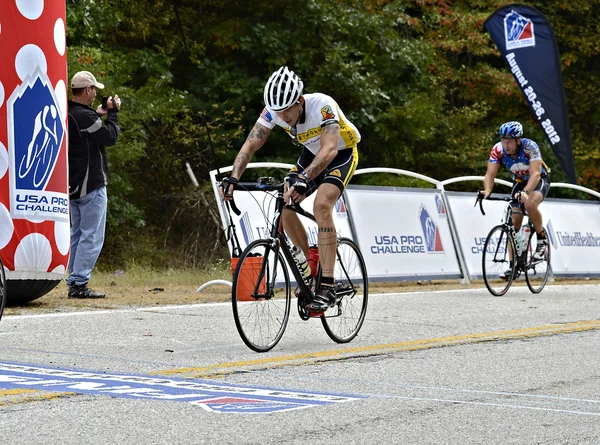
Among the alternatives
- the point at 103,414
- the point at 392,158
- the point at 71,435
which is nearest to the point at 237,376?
the point at 103,414

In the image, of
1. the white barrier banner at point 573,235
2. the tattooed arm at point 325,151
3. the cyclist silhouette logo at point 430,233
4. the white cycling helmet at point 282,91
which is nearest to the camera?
the white cycling helmet at point 282,91

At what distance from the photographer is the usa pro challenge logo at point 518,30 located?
67.0 ft

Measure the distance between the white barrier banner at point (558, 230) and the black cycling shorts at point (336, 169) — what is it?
793 centimetres

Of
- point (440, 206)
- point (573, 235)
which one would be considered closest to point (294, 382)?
point (440, 206)

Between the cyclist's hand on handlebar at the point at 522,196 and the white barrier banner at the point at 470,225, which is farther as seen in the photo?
the white barrier banner at the point at 470,225

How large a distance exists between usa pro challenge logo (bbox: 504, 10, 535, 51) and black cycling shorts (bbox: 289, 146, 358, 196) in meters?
12.4

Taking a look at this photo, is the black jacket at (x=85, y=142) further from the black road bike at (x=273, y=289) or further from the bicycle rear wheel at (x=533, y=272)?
the bicycle rear wheel at (x=533, y=272)

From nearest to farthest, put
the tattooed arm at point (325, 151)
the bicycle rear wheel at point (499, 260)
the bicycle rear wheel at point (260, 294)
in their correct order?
1. the bicycle rear wheel at point (260, 294)
2. the tattooed arm at point (325, 151)
3. the bicycle rear wheel at point (499, 260)

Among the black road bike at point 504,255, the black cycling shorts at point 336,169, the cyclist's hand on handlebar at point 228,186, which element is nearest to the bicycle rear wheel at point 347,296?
the black cycling shorts at point 336,169

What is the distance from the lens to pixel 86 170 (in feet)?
38.2

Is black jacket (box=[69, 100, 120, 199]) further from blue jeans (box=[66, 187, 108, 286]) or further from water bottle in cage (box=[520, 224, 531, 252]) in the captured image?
water bottle in cage (box=[520, 224, 531, 252])

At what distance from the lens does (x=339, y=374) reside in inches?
282

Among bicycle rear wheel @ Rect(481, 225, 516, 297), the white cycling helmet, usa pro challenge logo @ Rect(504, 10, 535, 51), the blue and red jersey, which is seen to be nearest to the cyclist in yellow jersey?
the white cycling helmet

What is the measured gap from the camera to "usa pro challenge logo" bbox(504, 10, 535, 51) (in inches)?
804
